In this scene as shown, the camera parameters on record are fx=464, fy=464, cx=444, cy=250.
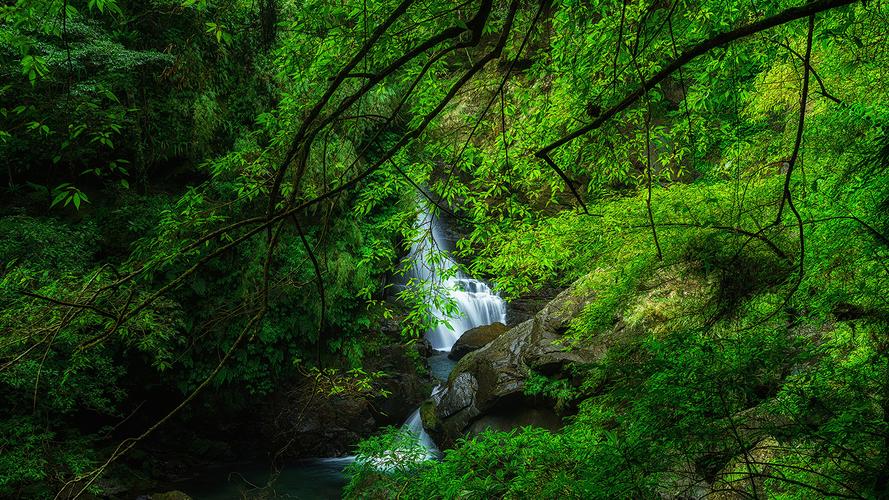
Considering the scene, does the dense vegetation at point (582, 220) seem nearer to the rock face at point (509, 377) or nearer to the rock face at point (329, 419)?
the rock face at point (509, 377)

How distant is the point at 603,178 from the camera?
3203 mm

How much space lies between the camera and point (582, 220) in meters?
3.83

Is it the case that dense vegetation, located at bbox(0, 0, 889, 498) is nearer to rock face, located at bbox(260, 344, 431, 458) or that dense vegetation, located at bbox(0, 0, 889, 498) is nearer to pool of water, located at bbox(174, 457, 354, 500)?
pool of water, located at bbox(174, 457, 354, 500)

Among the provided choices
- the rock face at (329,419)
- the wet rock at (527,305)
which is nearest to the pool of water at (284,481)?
the rock face at (329,419)

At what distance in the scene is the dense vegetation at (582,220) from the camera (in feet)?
5.33

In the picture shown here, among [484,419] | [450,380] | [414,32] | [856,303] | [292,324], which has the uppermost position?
[414,32]

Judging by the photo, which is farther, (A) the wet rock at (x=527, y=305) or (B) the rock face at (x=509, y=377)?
(A) the wet rock at (x=527, y=305)

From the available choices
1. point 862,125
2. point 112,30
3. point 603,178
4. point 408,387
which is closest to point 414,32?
point 603,178

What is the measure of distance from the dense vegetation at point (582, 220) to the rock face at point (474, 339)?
191 inches

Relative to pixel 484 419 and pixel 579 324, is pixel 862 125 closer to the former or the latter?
pixel 579 324

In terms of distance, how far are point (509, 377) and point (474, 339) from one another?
168 inches

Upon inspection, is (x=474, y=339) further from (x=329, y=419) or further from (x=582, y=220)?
(x=582, y=220)

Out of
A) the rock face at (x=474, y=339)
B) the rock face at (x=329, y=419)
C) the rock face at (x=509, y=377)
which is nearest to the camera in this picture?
the rock face at (x=509, y=377)

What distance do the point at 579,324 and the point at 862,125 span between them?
2383 millimetres
